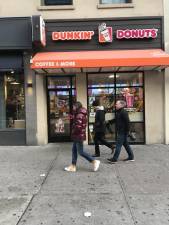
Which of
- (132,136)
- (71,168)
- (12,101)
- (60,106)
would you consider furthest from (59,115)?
(71,168)

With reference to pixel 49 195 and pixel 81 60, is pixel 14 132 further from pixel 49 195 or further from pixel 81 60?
pixel 49 195

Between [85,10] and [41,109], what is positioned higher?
[85,10]

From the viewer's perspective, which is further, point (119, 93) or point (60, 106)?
point (60, 106)

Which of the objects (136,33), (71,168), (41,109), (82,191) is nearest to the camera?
(82,191)

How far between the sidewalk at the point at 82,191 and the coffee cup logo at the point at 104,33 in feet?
12.8

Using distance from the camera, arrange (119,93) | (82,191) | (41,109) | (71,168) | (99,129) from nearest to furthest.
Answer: (82,191), (71,168), (99,129), (41,109), (119,93)

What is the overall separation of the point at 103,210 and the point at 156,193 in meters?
1.41

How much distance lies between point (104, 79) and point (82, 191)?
664 cm

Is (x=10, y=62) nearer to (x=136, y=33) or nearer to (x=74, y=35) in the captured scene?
(x=74, y=35)

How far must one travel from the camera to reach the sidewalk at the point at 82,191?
6.25 m

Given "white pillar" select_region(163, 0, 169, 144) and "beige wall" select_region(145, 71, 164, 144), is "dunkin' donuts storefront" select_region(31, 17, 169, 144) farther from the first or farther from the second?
"white pillar" select_region(163, 0, 169, 144)

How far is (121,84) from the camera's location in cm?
1373

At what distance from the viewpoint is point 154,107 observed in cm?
1363

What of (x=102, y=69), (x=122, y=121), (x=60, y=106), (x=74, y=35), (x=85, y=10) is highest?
(x=85, y=10)
